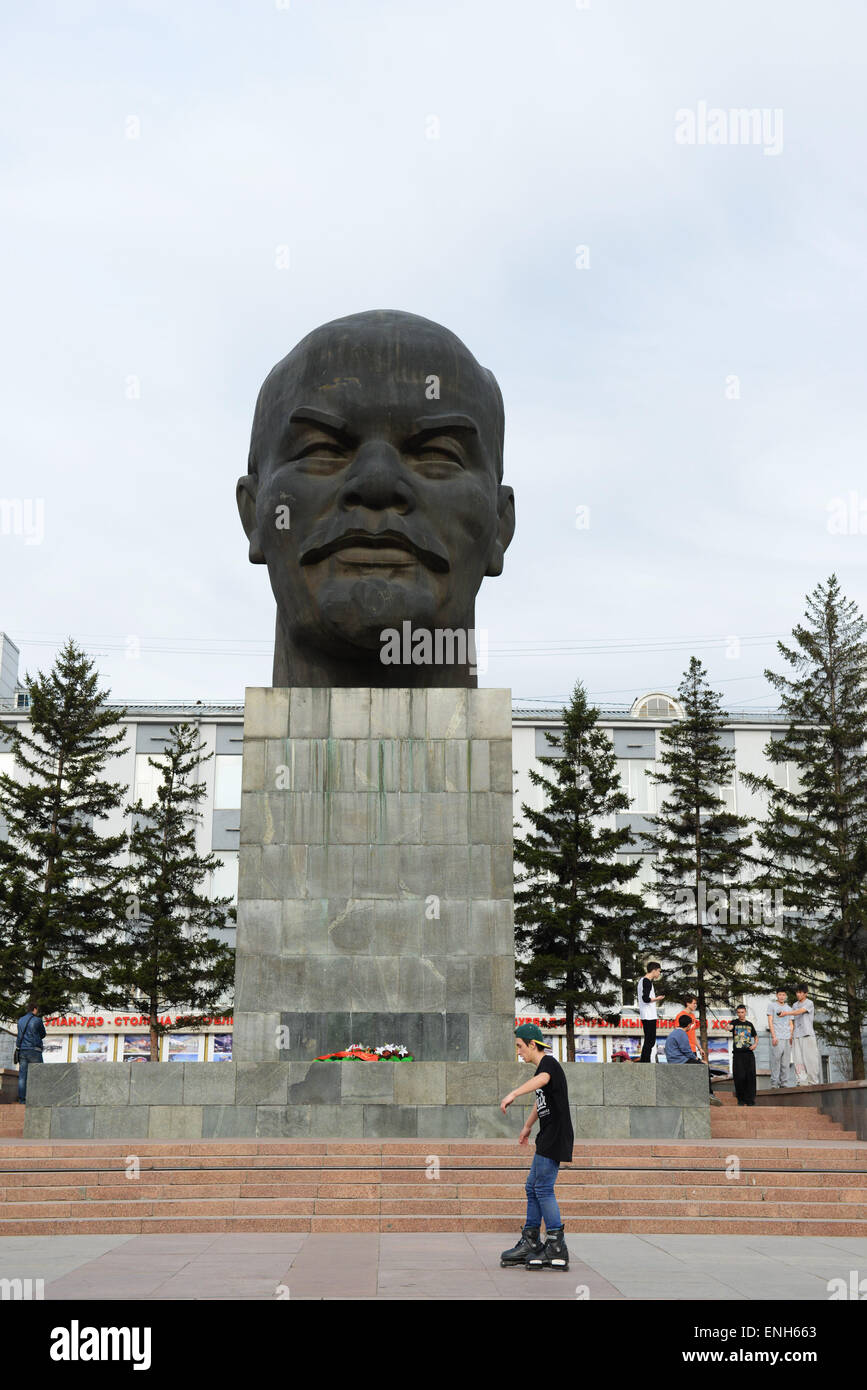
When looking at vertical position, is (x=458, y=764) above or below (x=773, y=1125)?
above

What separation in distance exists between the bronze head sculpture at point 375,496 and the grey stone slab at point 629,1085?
5664 millimetres

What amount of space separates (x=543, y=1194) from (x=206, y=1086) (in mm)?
6800

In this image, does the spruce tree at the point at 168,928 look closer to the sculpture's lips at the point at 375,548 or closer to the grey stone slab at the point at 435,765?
the grey stone slab at the point at 435,765

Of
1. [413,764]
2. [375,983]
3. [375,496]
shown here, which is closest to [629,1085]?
[375,983]

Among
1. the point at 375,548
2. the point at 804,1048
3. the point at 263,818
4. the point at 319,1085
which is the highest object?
the point at 375,548

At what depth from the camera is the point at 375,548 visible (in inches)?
623

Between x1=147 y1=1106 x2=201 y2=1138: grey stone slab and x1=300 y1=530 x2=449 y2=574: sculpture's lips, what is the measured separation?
6.61 meters

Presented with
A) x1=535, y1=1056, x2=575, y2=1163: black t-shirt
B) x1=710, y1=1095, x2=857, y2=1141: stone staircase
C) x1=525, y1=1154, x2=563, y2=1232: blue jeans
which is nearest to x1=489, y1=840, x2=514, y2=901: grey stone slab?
x1=710, y1=1095, x2=857, y2=1141: stone staircase

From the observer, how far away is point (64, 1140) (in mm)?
12906

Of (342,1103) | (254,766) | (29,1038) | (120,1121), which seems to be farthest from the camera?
(29,1038)

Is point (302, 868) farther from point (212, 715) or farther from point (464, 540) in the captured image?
point (212, 715)

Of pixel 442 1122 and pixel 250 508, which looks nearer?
pixel 442 1122

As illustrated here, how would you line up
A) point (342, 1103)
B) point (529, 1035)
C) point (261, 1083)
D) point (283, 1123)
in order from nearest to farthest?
point (529, 1035)
point (283, 1123)
point (261, 1083)
point (342, 1103)

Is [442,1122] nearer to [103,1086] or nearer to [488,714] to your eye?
[103,1086]
